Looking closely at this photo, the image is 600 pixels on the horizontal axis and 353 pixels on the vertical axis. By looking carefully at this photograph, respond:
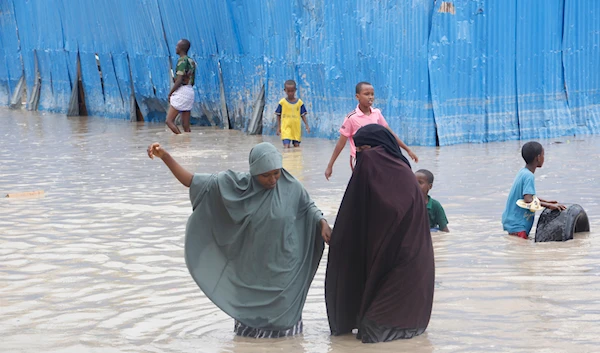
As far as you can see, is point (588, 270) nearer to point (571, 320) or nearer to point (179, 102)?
point (571, 320)

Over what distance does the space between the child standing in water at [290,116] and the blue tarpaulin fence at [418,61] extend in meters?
0.63

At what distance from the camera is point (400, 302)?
16.3 ft

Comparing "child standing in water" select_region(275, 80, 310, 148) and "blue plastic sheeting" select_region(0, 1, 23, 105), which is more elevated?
"blue plastic sheeting" select_region(0, 1, 23, 105)

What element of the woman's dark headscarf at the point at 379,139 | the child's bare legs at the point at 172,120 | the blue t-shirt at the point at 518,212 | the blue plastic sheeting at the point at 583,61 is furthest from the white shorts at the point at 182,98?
the woman's dark headscarf at the point at 379,139

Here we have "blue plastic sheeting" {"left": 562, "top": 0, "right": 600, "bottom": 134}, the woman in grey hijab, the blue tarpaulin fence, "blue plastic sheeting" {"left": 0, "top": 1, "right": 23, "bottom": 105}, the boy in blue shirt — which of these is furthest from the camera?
"blue plastic sheeting" {"left": 0, "top": 1, "right": 23, "bottom": 105}

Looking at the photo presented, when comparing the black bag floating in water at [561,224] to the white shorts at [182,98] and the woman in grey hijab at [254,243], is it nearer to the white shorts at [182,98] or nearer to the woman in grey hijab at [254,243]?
the woman in grey hijab at [254,243]

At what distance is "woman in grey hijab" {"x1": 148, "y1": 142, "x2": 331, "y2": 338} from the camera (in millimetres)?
5156

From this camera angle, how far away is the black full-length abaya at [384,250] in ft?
16.2

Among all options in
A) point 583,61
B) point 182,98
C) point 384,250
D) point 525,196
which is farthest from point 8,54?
point 384,250

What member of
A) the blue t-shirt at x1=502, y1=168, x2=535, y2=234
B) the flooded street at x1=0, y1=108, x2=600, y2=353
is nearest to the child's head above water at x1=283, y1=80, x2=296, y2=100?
the flooded street at x1=0, y1=108, x2=600, y2=353

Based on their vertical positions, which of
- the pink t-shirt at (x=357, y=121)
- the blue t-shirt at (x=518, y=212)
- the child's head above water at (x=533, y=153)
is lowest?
the blue t-shirt at (x=518, y=212)

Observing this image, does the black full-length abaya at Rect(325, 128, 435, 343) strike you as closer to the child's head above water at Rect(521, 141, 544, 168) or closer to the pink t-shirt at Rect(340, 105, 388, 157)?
the child's head above water at Rect(521, 141, 544, 168)

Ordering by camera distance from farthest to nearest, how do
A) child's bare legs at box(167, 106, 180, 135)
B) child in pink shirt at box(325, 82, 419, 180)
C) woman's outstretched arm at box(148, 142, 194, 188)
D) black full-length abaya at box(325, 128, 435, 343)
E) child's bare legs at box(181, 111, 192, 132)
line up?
child's bare legs at box(181, 111, 192, 132) → child's bare legs at box(167, 106, 180, 135) → child in pink shirt at box(325, 82, 419, 180) → woman's outstretched arm at box(148, 142, 194, 188) → black full-length abaya at box(325, 128, 435, 343)

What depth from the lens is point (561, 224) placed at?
7293 mm
